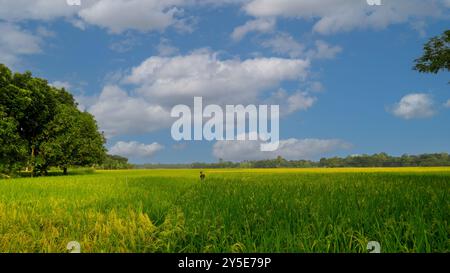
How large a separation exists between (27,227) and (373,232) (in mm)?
5695

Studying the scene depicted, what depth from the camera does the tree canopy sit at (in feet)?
60.1

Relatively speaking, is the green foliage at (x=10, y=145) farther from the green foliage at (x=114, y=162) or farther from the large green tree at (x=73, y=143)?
the green foliage at (x=114, y=162)

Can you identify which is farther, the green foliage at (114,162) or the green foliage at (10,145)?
the green foliage at (10,145)

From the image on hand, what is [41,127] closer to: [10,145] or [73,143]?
[10,145]

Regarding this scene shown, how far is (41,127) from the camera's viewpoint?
18125 millimetres

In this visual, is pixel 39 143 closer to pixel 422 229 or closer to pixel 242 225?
pixel 242 225

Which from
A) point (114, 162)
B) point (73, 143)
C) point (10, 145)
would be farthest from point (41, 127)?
point (114, 162)

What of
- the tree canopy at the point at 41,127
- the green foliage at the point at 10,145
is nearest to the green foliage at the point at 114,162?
the tree canopy at the point at 41,127

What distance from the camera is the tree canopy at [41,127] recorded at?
18.3 meters

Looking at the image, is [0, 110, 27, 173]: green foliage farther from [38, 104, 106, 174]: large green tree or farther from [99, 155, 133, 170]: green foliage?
[99, 155, 133, 170]: green foliage

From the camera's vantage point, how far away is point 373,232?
4.41 m
